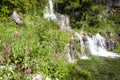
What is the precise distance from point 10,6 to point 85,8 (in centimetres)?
1347

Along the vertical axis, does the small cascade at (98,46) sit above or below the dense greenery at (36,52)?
below

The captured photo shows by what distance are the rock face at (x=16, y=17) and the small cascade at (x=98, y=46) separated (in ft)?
23.6

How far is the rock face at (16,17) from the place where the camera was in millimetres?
17581

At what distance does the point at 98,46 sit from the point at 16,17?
9.48 meters

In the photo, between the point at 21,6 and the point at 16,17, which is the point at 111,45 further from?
the point at 16,17

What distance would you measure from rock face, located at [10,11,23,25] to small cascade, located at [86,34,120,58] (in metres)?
7.19

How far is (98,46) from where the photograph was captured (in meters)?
25.0

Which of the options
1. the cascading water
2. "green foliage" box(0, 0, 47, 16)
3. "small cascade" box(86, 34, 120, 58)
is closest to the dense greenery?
"green foliage" box(0, 0, 47, 16)

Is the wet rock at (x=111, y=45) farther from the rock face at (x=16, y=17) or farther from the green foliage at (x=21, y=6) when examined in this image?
the rock face at (x=16, y=17)

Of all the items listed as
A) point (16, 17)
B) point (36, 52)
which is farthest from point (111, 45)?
point (36, 52)

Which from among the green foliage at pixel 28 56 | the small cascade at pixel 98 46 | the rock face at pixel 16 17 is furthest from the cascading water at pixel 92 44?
the green foliage at pixel 28 56

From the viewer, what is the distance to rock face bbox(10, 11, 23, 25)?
1758 cm

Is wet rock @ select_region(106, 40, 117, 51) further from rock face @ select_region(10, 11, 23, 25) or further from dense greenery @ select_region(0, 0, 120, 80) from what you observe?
rock face @ select_region(10, 11, 23, 25)

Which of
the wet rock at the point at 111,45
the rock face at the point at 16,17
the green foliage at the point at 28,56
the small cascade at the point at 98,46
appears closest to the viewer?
the green foliage at the point at 28,56
